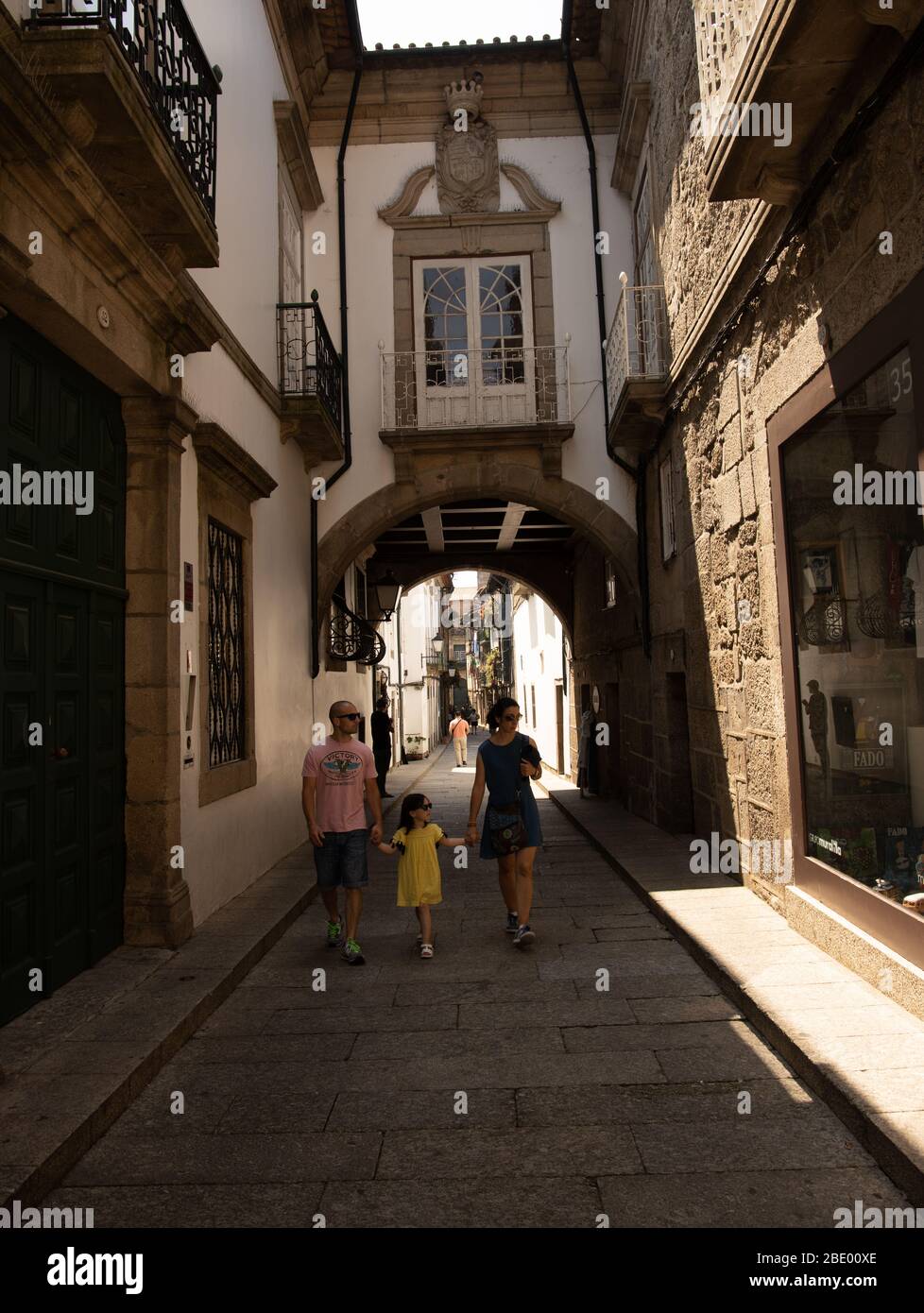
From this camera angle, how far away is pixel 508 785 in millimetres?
6051

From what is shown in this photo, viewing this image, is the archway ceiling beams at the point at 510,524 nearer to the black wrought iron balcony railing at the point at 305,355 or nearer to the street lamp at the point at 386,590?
the street lamp at the point at 386,590

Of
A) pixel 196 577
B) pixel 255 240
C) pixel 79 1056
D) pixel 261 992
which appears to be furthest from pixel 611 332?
pixel 79 1056

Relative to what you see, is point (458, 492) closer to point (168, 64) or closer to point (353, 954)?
point (168, 64)

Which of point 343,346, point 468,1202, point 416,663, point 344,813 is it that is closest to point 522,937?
point 344,813

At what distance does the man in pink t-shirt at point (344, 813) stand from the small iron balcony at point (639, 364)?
204 inches

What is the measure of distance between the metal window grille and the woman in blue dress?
2.09 metres

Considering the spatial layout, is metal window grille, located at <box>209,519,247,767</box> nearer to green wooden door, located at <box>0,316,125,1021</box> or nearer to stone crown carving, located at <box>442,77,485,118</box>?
green wooden door, located at <box>0,316,125,1021</box>

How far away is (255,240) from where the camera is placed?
28.5 ft

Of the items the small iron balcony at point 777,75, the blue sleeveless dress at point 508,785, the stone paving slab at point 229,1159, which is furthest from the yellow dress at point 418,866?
the small iron balcony at point 777,75

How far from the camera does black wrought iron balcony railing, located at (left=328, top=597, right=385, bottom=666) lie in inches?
489

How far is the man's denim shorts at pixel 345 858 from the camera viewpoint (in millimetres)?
5848

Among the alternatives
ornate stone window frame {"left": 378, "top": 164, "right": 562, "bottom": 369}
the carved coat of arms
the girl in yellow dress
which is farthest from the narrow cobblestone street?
the carved coat of arms

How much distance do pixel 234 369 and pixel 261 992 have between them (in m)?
4.76
